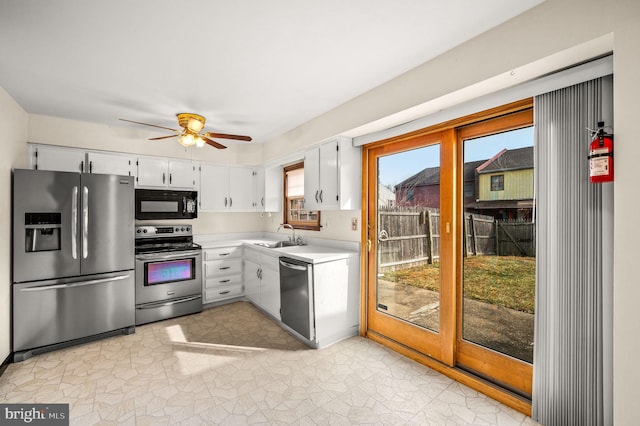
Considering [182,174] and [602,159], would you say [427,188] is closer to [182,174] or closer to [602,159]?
[602,159]

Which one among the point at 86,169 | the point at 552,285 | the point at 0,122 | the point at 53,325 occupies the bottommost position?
the point at 53,325

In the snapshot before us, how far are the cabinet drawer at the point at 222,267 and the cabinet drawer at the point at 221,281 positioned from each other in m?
0.06

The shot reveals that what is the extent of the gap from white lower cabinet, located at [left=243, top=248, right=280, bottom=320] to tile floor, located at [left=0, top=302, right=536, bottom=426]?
0.52m

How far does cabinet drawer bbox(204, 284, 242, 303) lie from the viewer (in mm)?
4227

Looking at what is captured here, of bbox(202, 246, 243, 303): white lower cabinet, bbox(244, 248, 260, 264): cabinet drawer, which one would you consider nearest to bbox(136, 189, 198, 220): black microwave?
bbox(202, 246, 243, 303): white lower cabinet

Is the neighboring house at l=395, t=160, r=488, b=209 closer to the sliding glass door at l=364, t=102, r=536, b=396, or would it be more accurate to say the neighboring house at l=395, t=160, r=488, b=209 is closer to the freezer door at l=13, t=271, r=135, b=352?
the sliding glass door at l=364, t=102, r=536, b=396

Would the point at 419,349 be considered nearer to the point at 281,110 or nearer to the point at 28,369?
the point at 281,110

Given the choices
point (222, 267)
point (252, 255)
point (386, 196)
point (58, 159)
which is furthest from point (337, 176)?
point (58, 159)

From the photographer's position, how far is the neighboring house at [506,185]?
2.09 metres

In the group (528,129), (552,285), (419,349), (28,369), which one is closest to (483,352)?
(419,349)

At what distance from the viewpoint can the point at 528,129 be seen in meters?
2.07

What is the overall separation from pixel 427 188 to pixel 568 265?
4.08 feet

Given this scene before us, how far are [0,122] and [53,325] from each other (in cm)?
204

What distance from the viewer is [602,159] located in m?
1.44
